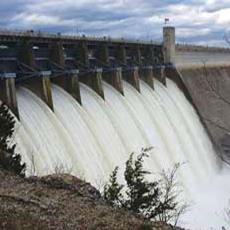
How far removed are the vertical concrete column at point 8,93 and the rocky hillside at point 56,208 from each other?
25.9ft

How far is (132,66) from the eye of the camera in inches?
1340

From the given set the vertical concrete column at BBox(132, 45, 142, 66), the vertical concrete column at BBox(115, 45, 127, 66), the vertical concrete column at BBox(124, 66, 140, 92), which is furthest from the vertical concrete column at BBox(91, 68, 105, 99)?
the vertical concrete column at BBox(132, 45, 142, 66)

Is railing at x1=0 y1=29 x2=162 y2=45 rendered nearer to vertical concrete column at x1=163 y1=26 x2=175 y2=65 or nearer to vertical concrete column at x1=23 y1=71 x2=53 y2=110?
vertical concrete column at x1=23 y1=71 x2=53 y2=110

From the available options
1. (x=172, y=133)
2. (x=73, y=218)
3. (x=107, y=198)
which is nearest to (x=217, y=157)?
(x=172, y=133)

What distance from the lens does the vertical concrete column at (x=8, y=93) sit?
19406mm

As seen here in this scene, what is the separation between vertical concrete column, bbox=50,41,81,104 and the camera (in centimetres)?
2452

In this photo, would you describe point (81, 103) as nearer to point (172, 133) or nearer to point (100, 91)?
point (100, 91)

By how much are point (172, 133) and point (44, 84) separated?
11.4 m

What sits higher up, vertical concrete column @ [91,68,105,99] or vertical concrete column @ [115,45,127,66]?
vertical concrete column @ [115,45,127,66]

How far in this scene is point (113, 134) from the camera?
82.2 ft

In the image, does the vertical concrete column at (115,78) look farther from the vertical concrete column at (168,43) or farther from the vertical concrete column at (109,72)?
the vertical concrete column at (168,43)

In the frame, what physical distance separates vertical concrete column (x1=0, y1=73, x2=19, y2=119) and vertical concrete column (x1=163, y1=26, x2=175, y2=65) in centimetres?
2347

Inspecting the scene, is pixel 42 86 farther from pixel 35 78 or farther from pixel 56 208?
pixel 56 208

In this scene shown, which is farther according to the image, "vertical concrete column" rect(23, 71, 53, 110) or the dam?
"vertical concrete column" rect(23, 71, 53, 110)
